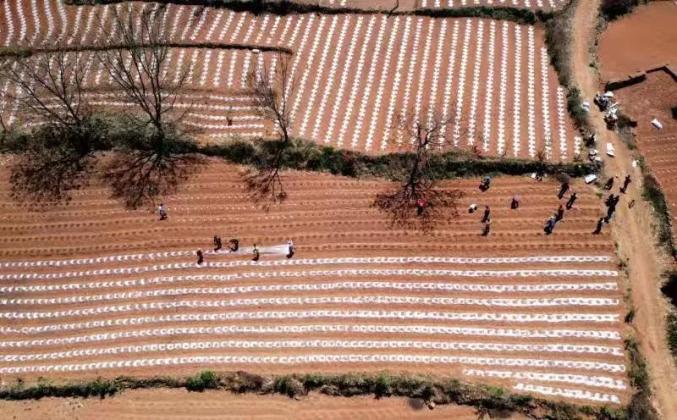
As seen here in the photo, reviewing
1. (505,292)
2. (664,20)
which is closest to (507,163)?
(505,292)

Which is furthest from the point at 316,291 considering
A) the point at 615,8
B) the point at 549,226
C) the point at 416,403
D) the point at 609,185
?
the point at 615,8

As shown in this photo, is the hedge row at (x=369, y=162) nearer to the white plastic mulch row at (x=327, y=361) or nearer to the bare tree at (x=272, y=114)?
the bare tree at (x=272, y=114)

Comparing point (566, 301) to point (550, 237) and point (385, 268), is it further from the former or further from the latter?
point (385, 268)

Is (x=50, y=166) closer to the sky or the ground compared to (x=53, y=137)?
closer to the ground

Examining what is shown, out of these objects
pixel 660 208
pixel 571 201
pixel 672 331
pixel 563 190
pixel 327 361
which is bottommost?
pixel 327 361

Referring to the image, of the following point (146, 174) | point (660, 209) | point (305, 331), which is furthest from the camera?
point (146, 174)

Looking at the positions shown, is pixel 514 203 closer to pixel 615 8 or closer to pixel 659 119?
pixel 659 119

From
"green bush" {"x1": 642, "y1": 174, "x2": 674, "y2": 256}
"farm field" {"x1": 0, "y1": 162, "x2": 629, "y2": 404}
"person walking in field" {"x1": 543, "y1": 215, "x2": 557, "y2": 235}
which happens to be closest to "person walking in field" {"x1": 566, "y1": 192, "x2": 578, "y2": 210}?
"farm field" {"x1": 0, "y1": 162, "x2": 629, "y2": 404}

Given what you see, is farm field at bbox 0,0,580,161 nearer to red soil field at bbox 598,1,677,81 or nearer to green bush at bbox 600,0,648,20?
red soil field at bbox 598,1,677,81
